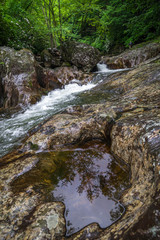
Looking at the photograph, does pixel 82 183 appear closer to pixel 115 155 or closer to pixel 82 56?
pixel 115 155

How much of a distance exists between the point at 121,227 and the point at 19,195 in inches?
45.3

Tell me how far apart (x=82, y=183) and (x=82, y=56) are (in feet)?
35.2

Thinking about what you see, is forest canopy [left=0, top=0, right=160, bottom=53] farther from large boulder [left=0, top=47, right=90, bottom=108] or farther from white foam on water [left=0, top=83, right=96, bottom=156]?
white foam on water [left=0, top=83, right=96, bottom=156]

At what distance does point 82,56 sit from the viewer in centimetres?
1090

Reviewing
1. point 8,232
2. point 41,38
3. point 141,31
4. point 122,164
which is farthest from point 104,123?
point 141,31

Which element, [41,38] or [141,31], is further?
[141,31]

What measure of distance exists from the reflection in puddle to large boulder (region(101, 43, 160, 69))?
1032 centimetres

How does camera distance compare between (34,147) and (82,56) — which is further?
(82,56)

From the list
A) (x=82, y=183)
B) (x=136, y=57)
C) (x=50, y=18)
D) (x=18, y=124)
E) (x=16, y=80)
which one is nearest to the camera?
(x=82, y=183)

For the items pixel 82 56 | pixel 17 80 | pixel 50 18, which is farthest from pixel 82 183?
pixel 50 18

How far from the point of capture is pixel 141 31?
13586mm

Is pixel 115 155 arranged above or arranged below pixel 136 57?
below

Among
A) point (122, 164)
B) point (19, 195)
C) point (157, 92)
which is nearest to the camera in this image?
point (19, 195)

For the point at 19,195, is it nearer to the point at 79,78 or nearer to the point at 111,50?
the point at 79,78
